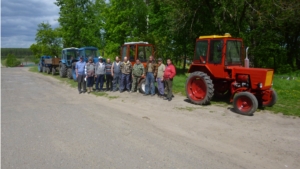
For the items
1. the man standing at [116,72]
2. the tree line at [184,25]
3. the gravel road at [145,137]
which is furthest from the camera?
the tree line at [184,25]

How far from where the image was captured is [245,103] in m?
8.39

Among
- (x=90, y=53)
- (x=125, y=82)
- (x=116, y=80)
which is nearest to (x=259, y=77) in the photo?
(x=125, y=82)

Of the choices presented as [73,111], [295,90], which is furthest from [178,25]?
[73,111]

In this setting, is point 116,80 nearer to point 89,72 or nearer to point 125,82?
point 125,82

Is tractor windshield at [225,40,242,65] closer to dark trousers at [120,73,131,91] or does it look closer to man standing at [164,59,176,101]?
man standing at [164,59,176,101]

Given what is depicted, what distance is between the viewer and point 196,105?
9781mm

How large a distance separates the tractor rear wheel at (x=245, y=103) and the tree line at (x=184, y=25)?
9.42m

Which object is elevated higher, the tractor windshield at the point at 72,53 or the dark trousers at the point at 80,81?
the tractor windshield at the point at 72,53

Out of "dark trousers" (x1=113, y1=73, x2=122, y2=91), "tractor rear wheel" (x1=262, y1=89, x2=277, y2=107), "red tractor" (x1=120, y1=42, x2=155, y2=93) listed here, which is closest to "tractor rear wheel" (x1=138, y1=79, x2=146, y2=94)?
"red tractor" (x1=120, y1=42, x2=155, y2=93)

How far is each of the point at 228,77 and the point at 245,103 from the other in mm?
1213

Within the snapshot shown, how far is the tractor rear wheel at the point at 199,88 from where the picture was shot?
9367 millimetres

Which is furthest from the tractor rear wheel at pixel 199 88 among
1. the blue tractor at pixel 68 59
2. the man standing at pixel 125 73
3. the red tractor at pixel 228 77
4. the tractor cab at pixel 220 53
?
the blue tractor at pixel 68 59

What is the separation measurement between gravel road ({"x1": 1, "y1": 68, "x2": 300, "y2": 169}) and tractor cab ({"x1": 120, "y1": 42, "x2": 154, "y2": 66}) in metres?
3.92

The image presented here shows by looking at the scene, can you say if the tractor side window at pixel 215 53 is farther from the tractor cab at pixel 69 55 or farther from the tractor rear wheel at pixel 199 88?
the tractor cab at pixel 69 55
